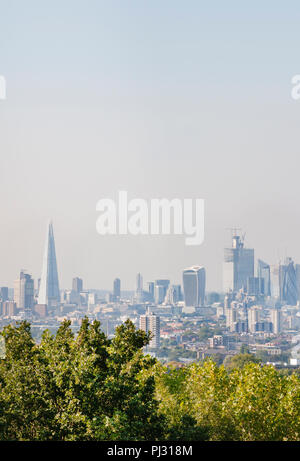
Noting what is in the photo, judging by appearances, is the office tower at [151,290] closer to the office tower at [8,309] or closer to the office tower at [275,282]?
the office tower at [275,282]

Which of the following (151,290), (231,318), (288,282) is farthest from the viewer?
(288,282)

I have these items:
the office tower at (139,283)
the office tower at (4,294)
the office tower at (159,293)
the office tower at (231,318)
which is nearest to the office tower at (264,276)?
the office tower at (159,293)

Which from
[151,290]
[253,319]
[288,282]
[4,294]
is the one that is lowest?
[253,319]

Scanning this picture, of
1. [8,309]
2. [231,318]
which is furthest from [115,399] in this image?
[231,318]

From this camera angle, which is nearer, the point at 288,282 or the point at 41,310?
the point at 41,310

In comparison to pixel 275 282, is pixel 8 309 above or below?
below

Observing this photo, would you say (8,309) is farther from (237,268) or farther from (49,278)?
(237,268)
